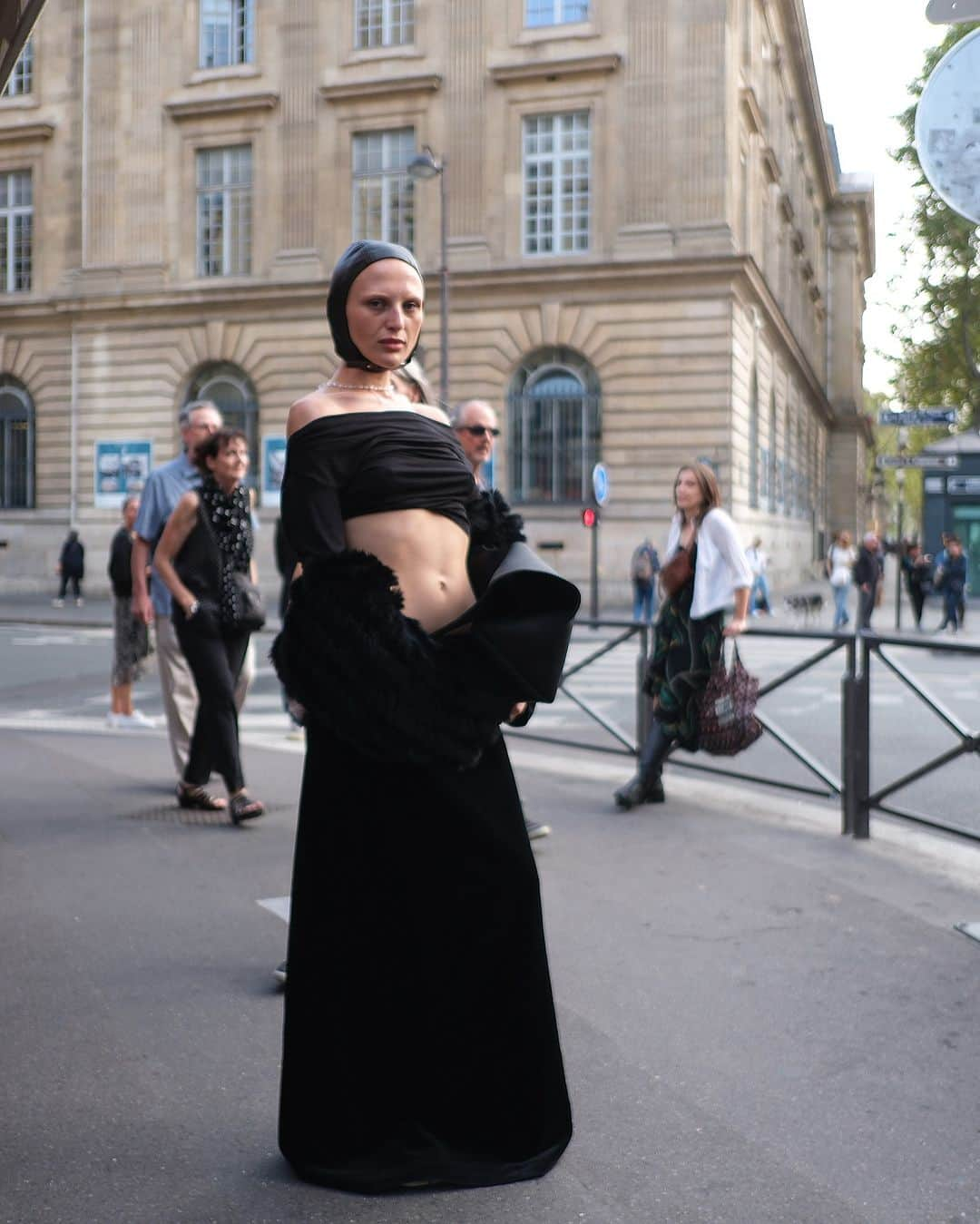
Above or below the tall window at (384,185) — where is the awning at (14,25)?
below

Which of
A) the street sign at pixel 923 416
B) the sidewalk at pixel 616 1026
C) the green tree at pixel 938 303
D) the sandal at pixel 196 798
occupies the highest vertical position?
Answer: the green tree at pixel 938 303

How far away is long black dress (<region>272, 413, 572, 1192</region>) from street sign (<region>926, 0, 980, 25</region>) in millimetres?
2903

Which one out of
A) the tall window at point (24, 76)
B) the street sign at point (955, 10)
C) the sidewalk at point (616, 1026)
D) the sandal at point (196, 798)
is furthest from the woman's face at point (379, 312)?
the tall window at point (24, 76)

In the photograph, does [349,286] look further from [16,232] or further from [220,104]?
[16,232]

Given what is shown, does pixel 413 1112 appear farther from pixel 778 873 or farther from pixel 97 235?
pixel 97 235

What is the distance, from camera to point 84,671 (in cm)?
1589

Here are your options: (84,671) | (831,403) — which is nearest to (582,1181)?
(84,671)

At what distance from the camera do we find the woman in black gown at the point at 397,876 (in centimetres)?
289

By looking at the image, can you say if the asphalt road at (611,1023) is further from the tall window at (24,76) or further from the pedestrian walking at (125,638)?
the tall window at (24,76)

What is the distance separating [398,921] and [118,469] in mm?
34007

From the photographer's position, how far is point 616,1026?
394 centimetres

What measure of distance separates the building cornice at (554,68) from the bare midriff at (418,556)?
30812 mm

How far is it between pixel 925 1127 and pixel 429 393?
289 centimetres

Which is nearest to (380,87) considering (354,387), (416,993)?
(354,387)
